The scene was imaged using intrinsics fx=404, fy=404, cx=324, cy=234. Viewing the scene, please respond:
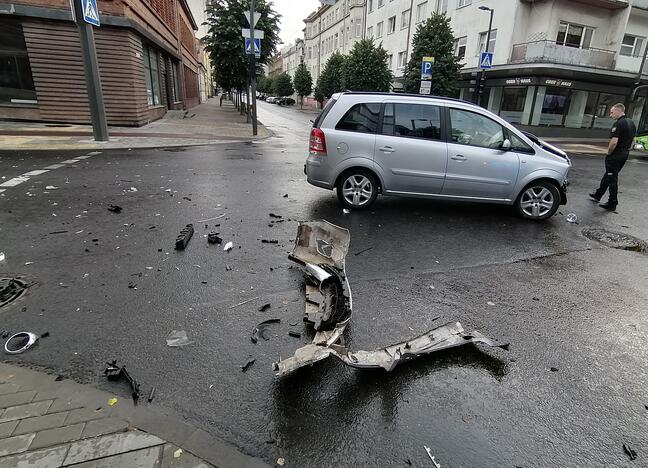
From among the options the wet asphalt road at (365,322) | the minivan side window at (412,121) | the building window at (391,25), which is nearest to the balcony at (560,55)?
the building window at (391,25)

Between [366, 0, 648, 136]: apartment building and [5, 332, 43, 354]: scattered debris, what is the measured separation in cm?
3019

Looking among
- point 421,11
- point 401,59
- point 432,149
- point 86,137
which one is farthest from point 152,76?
point 401,59

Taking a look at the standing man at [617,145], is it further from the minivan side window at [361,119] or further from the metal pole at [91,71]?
the metal pole at [91,71]

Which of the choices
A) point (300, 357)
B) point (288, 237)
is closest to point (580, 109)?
point (288, 237)

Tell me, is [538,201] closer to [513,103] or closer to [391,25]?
[513,103]

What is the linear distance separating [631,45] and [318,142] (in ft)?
113

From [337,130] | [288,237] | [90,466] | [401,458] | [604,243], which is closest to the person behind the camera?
[90,466]

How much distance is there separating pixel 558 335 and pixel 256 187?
6409 millimetres

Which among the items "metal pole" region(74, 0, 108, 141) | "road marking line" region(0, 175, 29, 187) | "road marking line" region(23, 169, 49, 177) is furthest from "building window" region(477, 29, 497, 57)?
"road marking line" region(0, 175, 29, 187)

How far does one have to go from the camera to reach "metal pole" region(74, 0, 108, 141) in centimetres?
1203

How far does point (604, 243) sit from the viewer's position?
6125 mm

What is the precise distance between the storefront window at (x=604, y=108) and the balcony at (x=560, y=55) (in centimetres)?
215

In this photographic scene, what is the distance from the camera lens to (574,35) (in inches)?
1112

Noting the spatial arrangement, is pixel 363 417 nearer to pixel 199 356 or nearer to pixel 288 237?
pixel 199 356
